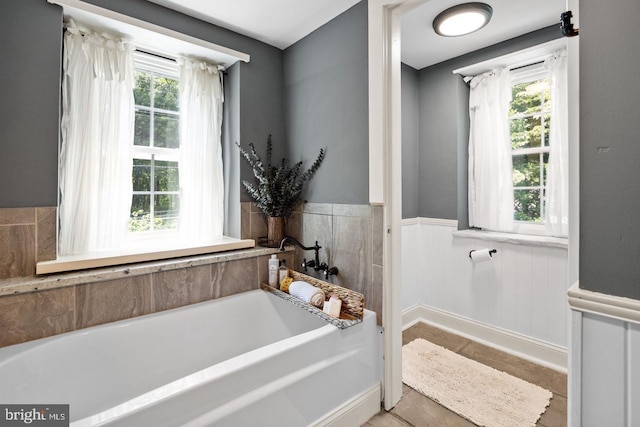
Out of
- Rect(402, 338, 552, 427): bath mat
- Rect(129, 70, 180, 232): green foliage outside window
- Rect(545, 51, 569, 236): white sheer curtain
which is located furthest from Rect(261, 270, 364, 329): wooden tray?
Rect(545, 51, 569, 236): white sheer curtain

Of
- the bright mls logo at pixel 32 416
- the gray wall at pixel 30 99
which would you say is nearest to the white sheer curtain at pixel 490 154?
the gray wall at pixel 30 99

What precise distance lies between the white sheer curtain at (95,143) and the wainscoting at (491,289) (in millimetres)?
2363

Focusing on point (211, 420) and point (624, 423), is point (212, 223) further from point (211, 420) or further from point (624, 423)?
point (624, 423)

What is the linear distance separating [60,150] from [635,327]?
273cm

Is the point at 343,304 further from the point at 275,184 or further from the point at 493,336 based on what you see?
the point at 493,336

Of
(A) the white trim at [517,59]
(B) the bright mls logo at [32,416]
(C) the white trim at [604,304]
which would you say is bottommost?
(B) the bright mls logo at [32,416]

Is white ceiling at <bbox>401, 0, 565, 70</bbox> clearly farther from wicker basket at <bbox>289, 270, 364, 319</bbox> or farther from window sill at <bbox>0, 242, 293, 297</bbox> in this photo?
window sill at <bbox>0, 242, 293, 297</bbox>

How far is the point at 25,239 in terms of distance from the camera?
1568 mm

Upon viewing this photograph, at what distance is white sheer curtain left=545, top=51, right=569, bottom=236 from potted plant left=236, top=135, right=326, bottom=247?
5.77 feet

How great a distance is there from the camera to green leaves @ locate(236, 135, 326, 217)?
225 cm

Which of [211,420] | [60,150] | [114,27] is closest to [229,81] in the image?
[114,27]

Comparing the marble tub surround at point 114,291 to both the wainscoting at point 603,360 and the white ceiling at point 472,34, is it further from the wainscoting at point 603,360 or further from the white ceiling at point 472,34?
the white ceiling at point 472,34

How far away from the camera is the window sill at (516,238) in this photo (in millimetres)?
2162

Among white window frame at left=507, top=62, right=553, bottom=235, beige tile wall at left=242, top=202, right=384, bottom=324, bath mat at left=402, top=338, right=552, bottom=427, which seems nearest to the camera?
bath mat at left=402, top=338, right=552, bottom=427
